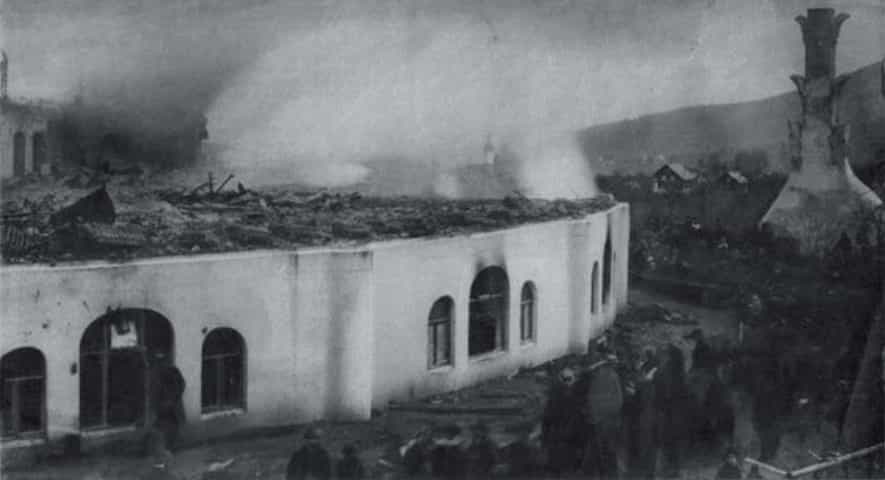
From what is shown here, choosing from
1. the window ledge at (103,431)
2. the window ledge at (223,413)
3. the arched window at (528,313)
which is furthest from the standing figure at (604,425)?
the window ledge at (103,431)

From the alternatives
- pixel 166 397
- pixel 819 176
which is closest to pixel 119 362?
pixel 166 397

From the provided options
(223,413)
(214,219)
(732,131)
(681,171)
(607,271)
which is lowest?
(223,413)

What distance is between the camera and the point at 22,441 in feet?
38.3

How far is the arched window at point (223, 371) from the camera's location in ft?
42.7

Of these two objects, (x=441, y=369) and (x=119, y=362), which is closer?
(x=119, y=362)

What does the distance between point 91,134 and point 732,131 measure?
39.9ft

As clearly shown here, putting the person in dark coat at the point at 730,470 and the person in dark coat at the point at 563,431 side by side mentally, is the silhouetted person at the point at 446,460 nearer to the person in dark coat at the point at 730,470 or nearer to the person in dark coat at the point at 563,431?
the person in dark coat at the point at 563,431

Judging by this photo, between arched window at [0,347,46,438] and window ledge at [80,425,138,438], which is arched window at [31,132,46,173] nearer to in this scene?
arched window at [0,347,46,438]

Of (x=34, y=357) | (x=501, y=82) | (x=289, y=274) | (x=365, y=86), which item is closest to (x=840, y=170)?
(x=501, y=82)

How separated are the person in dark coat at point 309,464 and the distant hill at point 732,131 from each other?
1050 cm

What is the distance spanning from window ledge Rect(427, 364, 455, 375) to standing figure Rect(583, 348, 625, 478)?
9.60 ft

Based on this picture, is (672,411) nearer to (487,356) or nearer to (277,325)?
(487,356)

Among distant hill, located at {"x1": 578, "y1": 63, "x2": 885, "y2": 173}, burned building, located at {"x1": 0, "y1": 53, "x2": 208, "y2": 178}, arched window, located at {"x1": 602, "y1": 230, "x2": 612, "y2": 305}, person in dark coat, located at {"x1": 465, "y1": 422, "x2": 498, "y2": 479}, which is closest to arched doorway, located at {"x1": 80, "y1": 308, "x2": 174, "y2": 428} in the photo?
burned building, located at {"x1": 0, "y1": 53, "x2": 208, "y2": 178}

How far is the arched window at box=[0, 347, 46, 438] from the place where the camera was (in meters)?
11.5
